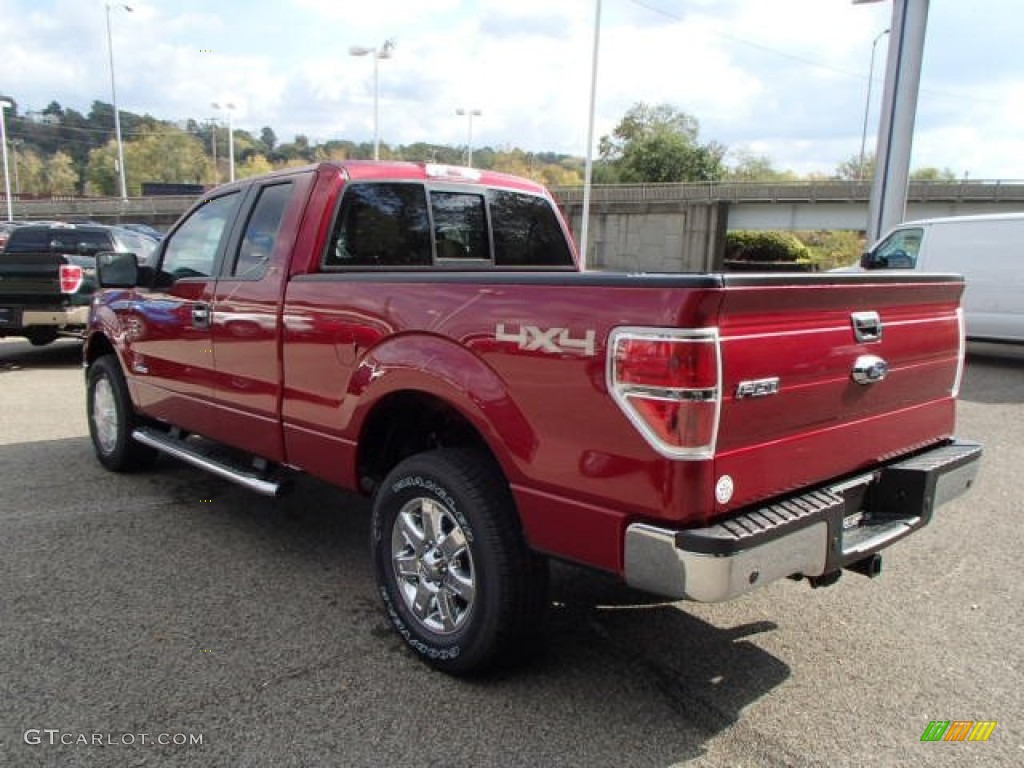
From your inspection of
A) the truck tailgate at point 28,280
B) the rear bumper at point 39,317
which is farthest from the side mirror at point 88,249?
the rear bumper at point 39,317

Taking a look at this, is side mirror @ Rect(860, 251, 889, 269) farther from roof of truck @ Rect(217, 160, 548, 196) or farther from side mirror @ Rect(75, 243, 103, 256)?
side mirror @ Rect(75, 243, 103, 256)

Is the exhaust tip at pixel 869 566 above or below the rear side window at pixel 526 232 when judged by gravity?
below

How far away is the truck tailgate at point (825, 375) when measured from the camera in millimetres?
2424

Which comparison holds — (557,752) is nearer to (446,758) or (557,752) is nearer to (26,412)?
(446,758)

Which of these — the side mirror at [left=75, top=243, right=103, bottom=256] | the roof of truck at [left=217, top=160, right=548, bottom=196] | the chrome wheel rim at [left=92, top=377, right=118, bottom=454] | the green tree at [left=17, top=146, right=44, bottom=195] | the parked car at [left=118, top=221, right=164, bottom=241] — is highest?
the green tree at [left=17, top=146, right=44, bottom=195]

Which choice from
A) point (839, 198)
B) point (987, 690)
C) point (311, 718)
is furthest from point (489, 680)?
point (839, 198)

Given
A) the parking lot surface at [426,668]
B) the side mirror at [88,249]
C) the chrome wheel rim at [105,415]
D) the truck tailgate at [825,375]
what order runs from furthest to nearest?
the side mirror at [88,249], the chrome wheel rim at [105,415], the parking lot surface at [426,668], the truck tailgate at [825,375]

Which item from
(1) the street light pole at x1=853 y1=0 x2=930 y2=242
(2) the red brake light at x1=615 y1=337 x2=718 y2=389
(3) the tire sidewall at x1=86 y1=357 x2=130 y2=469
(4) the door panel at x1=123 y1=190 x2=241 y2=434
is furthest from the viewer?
(1) the street light pole at x1=853 y1=0 x2=930 y2=242

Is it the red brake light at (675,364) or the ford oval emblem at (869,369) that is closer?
the red brake light at (675,364)

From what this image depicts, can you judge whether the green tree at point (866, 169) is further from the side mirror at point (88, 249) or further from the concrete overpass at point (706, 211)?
the side mirror at point (88, 249)

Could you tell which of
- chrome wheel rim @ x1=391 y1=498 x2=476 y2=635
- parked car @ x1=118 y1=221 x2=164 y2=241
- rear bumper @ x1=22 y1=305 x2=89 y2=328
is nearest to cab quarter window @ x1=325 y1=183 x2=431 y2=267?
chrome wheel rim @ x1=391 y1=498 x2=476 y2=635

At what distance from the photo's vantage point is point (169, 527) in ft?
15.3

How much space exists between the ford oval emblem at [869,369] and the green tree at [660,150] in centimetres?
9101

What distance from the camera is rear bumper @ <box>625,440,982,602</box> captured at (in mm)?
2314
